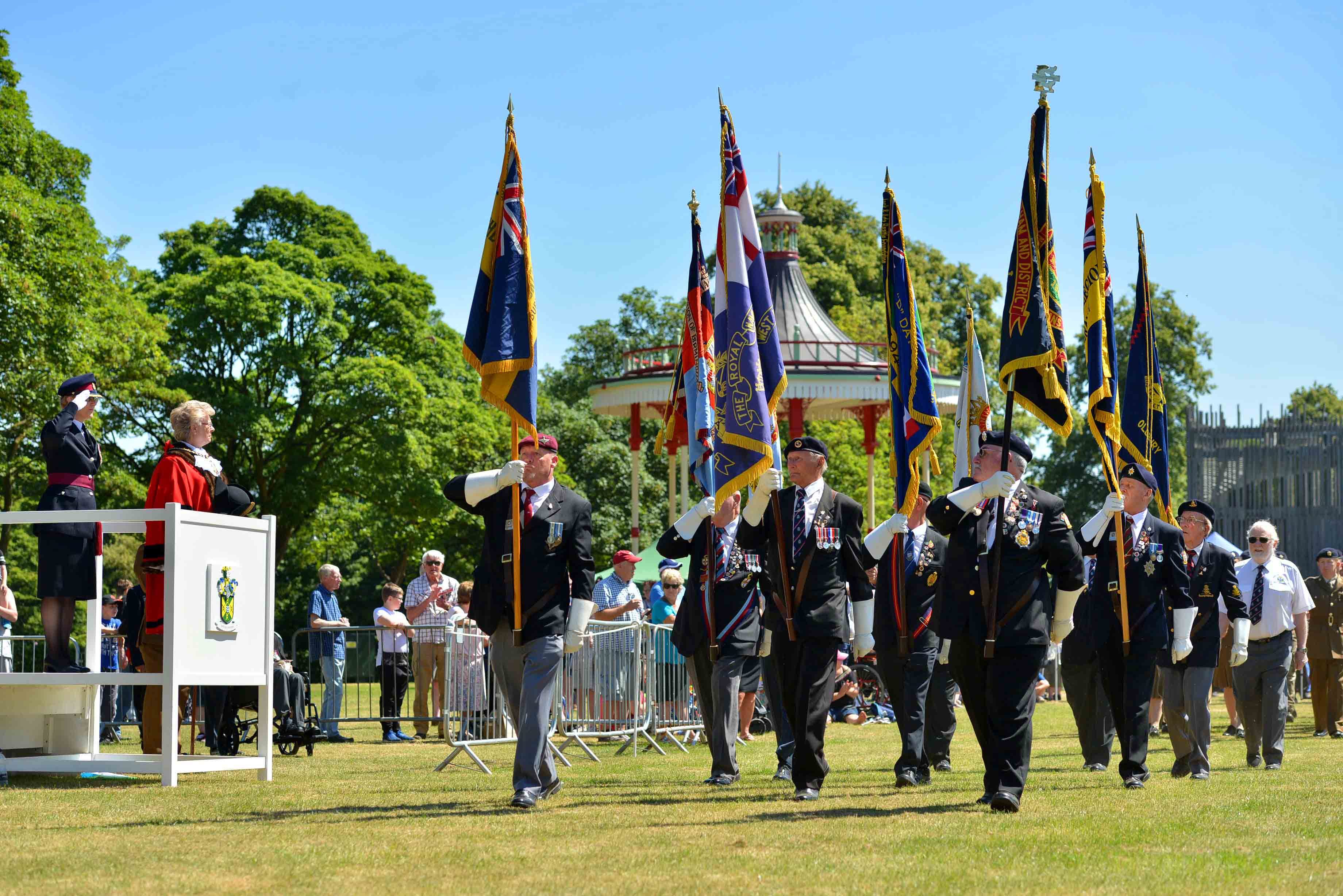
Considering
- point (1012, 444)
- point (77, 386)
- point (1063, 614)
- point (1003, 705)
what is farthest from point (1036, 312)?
point (77, 386)

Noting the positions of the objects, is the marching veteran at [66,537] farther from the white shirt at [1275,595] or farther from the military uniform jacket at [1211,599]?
the white shirt at [1275,595]

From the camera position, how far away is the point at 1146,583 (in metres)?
11.2

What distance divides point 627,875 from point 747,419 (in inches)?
171

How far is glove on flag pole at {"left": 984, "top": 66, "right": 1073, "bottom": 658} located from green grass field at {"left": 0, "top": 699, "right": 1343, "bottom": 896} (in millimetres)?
2113

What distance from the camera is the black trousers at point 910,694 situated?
11258 mm

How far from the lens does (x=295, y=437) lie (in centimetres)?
4272

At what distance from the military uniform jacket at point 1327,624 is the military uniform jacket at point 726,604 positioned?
8.75 m

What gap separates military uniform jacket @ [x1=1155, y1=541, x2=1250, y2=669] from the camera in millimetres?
12219

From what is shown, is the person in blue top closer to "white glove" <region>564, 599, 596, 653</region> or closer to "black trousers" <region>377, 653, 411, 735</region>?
"black trousers" <region>377, 653, 411, 735</region>

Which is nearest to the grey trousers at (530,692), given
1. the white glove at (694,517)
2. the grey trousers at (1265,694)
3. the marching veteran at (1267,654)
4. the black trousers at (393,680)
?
the white glove at (694,517)

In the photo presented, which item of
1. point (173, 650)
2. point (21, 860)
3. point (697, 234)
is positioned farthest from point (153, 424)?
point (21, 860)

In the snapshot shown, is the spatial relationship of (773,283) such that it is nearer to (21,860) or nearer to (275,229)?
(275,229)

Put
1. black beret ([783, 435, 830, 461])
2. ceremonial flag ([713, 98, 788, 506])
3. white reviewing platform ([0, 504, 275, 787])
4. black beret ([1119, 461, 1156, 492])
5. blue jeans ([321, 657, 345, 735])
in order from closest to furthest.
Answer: black beret ([783, 435, 830, 461])
white reviewing platform ([0, 504, 275, 787])
ceremonial flag ([713, 98, 788, 506])
black beret ([1119, 461, 1156, 492])
blue jeans ([321, 657, 345, 735])

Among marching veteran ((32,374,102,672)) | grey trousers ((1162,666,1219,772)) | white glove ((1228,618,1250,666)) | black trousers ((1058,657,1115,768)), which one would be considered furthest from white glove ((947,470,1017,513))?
marching veteran ((32,374,102,672))
